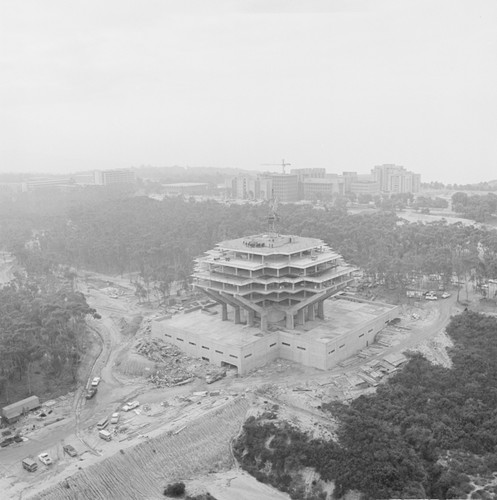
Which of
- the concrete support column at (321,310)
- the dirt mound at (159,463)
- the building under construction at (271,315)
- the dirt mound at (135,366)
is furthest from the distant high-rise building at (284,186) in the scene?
the dirt mound at (159,463)

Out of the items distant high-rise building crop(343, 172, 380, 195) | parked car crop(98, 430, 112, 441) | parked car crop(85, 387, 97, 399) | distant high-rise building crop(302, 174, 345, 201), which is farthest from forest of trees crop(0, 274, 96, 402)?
distant high-rise building crop(343, 172, 380, 195)

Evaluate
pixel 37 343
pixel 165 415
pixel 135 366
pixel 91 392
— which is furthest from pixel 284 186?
pixel 165 415

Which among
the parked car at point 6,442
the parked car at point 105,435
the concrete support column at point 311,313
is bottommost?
the parked car at point 6,442

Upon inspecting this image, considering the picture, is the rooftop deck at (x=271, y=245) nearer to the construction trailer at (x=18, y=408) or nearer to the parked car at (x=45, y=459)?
the construction trailer at (x=18, y=408)

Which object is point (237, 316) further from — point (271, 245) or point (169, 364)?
point (169, 364)

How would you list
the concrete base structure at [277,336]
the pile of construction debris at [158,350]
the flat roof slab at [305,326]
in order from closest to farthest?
the concrete base structure at [277,336]
the flat roof slab at [305,326]
the pile of construction debris at [158,350]

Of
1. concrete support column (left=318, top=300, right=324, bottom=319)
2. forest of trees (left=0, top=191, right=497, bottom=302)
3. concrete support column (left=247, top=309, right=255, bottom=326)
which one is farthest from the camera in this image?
forest of trees (left=0, top=191, right=497, bottom=302)

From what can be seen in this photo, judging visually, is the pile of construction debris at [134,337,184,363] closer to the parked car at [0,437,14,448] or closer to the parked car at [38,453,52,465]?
the parked car at [0,437,14,448]

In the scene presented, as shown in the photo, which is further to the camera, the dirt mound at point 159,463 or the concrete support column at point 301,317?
the concrete support column at point 301,317
